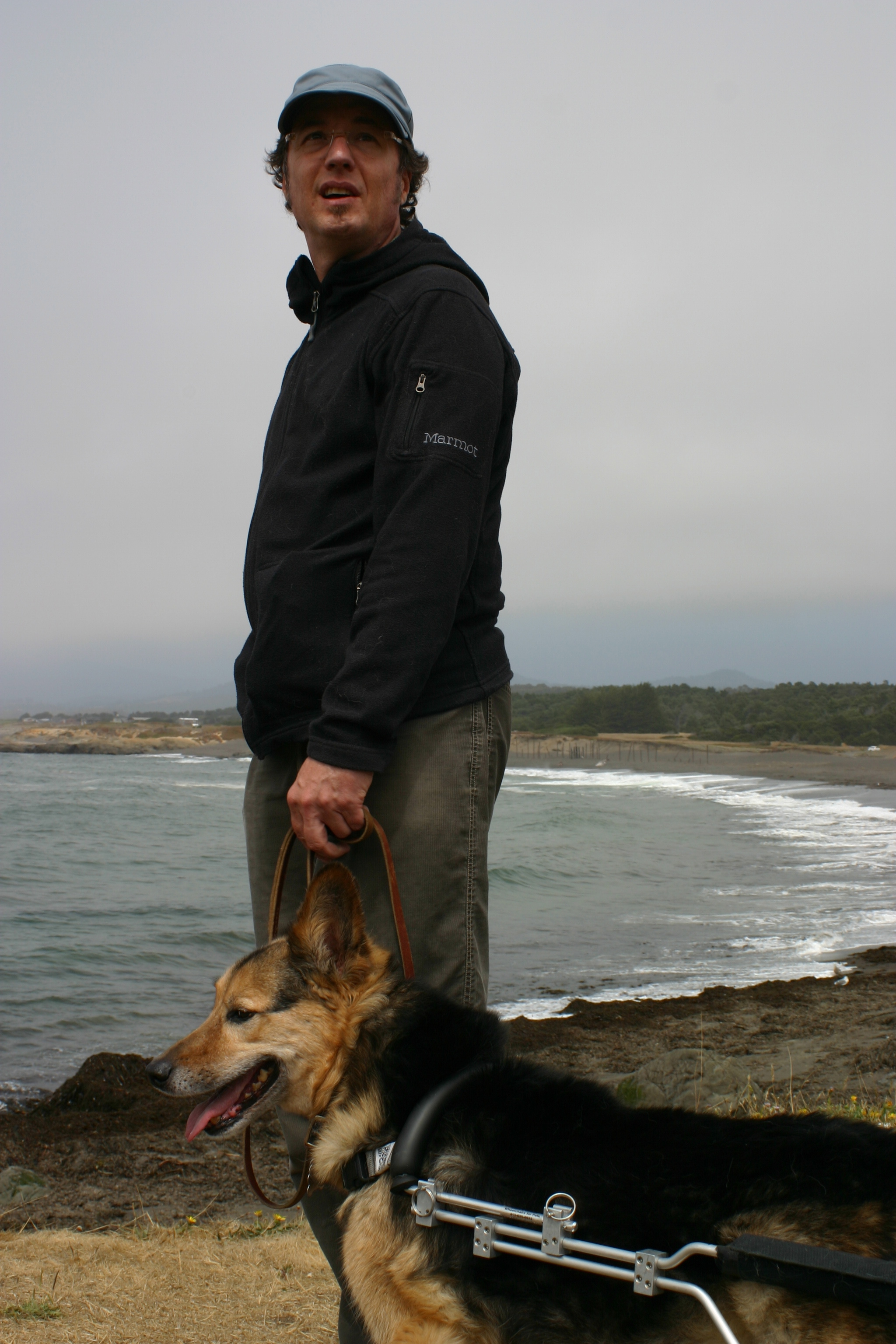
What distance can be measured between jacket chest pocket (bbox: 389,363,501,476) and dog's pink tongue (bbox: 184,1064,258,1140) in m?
1.87

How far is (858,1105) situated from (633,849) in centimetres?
2387

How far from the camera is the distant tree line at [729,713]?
6956 centimetres

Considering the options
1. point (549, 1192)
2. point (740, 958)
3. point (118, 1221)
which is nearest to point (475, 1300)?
point (549, 1192)

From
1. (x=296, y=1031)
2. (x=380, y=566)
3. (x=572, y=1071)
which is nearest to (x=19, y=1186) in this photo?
(x=572, y=1071)

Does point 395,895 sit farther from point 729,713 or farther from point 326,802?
point 729,713

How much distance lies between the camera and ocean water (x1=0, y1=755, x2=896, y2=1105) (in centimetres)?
1248

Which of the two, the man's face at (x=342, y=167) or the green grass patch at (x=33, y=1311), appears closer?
the man's face at (x=342, y=167)

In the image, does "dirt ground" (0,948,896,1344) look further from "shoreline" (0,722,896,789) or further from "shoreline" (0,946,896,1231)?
"shoreline" (0,722,896,789)

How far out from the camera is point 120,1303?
3996 millimetres

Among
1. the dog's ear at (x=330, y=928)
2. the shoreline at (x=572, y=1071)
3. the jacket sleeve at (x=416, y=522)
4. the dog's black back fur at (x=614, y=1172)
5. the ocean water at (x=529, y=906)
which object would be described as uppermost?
the jacket sleeve at (x=416, y=522)

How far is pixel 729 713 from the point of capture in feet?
276

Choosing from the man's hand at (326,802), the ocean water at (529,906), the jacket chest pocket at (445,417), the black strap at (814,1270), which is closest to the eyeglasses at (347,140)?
the jacket chest pocket at (445,417)

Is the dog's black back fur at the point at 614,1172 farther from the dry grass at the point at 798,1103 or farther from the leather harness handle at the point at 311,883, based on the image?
the dry grass at the point at 798,1103

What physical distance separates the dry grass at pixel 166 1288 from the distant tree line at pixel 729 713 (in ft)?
219
